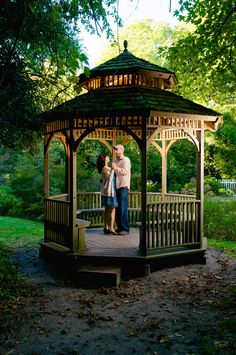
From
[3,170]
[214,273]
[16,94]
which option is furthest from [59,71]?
[3,170]

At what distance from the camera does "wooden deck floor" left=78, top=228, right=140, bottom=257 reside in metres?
9.01

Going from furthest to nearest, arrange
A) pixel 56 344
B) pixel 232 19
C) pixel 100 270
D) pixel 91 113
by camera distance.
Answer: pixel 232 19 → pixel 91 113 → pixel 100 270 → pixel 56 344

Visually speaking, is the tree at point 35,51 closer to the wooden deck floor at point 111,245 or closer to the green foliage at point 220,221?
the wooden deck floor at point 111,245

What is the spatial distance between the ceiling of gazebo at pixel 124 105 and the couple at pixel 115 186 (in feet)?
5.46

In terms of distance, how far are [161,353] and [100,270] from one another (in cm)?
347

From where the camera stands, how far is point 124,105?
8898 millimetres

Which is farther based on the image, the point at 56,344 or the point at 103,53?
the point at 103,53

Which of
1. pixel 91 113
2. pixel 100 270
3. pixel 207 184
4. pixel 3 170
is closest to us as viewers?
pixel 100 270

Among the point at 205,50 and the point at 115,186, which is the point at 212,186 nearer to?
the point at 205,50

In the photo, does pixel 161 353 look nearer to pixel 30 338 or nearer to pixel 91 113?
pixel 30 338

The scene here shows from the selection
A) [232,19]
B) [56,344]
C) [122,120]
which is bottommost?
[56,344]

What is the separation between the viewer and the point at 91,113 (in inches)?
354

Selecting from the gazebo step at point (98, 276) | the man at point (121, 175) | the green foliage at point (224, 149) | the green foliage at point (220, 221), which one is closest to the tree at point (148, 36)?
the green foliage at point (224, 149)

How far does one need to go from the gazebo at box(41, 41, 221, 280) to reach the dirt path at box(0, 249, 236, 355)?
742 mm
